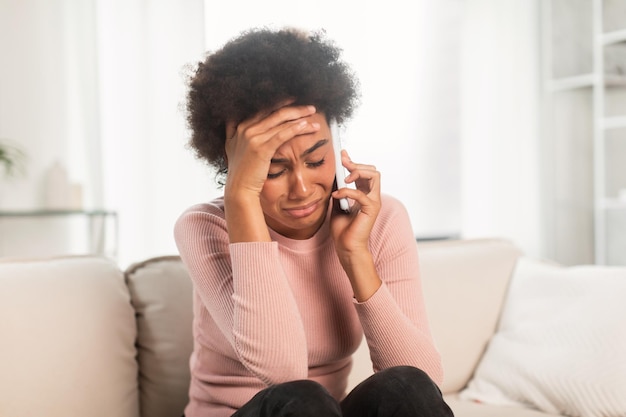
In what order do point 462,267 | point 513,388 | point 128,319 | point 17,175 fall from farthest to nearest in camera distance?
point 17,175
point 462,267
point 513,388
point 128,319

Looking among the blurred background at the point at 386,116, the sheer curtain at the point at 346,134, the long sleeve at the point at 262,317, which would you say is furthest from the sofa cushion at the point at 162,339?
the blurred background at the point at 386,116

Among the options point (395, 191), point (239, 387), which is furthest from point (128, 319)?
point (395, 191)

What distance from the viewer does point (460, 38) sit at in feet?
13.1

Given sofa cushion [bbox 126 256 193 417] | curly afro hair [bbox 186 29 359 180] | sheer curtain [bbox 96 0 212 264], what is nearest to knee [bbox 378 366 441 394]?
curly afro hair [bbox 186 29 359 180]

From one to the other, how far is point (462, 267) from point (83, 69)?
197 cm

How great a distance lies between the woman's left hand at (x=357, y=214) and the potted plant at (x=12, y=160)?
6.37ft

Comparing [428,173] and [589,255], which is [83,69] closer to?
[428,173]

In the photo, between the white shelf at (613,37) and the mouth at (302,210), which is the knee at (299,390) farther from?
the white shelf at (613,37)

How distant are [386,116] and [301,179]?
105 inches

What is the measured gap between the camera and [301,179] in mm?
1242

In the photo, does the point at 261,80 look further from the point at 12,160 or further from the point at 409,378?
the point at 12,160

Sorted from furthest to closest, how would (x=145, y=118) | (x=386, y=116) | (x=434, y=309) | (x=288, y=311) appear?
(x=386, y=116), (x=145, y=118), (x=434, y=309), (x=288, y=311)

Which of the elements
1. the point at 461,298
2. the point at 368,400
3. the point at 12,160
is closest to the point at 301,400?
the point at 368,400

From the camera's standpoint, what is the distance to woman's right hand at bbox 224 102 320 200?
3.92 feet
